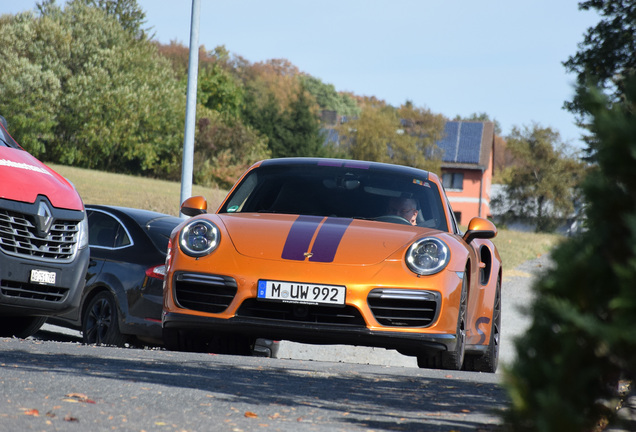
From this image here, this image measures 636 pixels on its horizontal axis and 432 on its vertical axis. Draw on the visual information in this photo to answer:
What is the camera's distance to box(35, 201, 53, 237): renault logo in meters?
7.74

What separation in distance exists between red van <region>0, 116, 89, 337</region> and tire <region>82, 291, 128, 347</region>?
2.46 feet

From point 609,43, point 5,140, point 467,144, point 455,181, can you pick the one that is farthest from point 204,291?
point 467,144

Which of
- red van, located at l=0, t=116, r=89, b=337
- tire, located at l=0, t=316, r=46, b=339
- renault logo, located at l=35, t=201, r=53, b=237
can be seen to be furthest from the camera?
tire, located at l=0, t=316, r=46, b=339

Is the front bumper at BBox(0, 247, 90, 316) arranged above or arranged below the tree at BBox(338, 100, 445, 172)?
below

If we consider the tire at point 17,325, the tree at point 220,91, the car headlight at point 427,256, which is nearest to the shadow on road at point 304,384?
the car headlight at point 427,256

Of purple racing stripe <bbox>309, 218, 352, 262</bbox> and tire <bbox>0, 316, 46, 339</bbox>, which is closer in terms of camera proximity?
purple racing stripe <bbox>309, 218, 352, 262</bbox>

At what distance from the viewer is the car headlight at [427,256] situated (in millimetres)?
6512

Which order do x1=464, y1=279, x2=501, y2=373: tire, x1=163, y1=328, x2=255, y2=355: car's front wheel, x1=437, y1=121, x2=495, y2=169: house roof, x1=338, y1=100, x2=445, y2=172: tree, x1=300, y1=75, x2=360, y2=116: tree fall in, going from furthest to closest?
x1=300, y1=75, x2=360, y2=116: tree → x1=437, y1=121, x2=495, y2=169: house roof → x1=338, y1=100, x2=445, y2=172: tree → x1=464, y1=279, x2=501, y2=373: tire → x1=163, y1=328, x2=255, y2=355: car's front wheel

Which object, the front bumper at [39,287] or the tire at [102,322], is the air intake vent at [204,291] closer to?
the front bumper at [39,287]

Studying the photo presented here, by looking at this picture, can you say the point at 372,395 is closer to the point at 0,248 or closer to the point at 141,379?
the point at 141,379

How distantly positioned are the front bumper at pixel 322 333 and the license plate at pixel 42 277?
66.7 inches

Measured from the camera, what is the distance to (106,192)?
37.7m

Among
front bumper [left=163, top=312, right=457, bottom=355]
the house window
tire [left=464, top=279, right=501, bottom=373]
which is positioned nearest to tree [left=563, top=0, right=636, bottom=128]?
tire [left=464, top=279, right=501, bottom=373]

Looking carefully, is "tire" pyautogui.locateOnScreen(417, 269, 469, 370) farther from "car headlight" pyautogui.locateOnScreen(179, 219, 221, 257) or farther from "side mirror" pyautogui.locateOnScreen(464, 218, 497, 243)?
"car headlight" pyautogui.locateOnScreen(179, 219, 221, 257)
